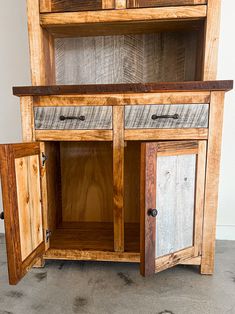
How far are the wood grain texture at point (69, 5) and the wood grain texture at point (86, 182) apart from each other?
2.25ft

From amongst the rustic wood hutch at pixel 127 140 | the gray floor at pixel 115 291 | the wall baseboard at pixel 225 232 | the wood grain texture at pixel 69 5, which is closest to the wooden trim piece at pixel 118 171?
the rustic wood hutch at pixel 127 140

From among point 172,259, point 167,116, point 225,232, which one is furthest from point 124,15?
point 225,232

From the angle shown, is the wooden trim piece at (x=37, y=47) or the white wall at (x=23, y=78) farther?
the white wall at (x=23, y=78)

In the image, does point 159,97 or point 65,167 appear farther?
point 65,167

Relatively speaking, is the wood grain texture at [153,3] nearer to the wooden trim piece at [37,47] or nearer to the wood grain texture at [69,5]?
the wood grain texture at [69,5]

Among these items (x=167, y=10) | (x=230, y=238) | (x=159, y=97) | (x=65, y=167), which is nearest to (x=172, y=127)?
(x=159, y=97)

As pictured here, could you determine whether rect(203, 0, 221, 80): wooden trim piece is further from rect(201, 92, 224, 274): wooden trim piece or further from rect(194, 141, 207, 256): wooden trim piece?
rect(194, 141, 207, 256): wooden trim piece

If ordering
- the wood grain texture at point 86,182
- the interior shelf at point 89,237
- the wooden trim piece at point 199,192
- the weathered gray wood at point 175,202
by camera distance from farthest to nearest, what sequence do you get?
the wood grain texture at point 86,182 → the interior shelf at point 89,237 → the wooden trim piece at point 199,192 → the weathered gray wood at point 175,202

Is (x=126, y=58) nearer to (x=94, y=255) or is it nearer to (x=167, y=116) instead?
(x=167, y=116)

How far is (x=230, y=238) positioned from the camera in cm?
144

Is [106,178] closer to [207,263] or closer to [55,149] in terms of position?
[55,149]

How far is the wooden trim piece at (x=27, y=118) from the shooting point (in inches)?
39.4

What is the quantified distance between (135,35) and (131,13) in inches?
12.7

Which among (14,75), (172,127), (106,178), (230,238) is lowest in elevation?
(230,238)
